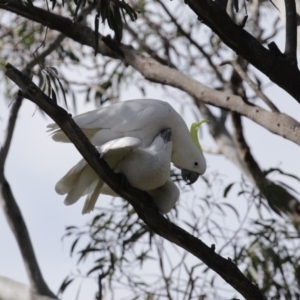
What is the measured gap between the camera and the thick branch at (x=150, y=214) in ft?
6.82

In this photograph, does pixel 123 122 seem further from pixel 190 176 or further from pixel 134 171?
pixel 190 176

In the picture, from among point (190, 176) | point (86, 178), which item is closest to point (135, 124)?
point (86, 178)

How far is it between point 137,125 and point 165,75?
0.84 meters

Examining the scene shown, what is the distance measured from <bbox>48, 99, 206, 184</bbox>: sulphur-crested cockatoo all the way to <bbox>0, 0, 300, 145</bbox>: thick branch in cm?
45

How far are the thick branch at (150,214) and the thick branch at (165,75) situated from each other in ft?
2.36

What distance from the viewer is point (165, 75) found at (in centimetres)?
334

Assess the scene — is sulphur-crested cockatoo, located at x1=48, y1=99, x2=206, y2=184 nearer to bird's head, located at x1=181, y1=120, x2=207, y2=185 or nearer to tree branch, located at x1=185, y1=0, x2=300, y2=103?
bird's head, located at x1=181, y1=120, x2=207, y2=185

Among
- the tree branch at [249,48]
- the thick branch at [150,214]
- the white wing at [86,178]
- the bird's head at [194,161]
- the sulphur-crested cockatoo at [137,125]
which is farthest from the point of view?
the bird's head at [194,161]

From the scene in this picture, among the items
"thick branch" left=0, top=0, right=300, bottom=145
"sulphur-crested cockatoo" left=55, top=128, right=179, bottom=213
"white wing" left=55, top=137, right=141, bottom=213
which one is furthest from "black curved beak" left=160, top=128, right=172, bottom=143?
"thick branch" left=0, top=0, right=300, bottom=145

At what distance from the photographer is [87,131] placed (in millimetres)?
2611

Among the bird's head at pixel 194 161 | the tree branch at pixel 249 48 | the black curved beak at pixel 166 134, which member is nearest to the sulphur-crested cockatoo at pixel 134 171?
the black curved beak at pixel 166 134

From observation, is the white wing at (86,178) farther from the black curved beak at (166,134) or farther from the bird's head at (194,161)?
the bird's head at (194,161)

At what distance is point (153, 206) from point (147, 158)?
0.17 meters

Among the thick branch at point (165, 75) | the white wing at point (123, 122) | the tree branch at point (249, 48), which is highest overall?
the thick branch at point (165, 75)
